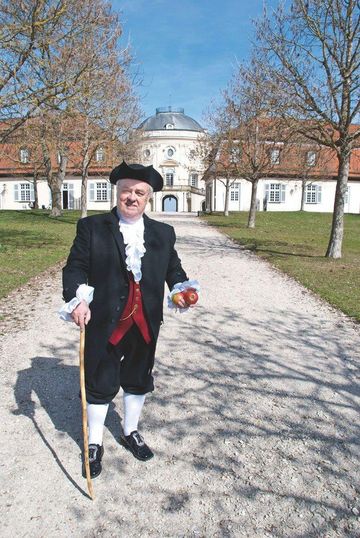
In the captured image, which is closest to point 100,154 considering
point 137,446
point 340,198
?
point 340,198

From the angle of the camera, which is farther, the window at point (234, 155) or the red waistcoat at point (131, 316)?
the window at point (234, 155)

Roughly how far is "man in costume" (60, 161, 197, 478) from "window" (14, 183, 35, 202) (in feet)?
167

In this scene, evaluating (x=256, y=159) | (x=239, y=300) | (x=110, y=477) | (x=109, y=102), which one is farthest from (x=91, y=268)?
(x=256, y=159)

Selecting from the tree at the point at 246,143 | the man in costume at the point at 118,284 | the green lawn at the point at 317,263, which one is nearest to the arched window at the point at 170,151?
the tree at the point at 246,143

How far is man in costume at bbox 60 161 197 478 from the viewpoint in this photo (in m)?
2.86

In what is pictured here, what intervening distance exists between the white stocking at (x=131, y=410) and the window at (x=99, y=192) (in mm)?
48265

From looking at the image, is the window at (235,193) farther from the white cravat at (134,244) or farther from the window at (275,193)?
the white cravat at (134,244)

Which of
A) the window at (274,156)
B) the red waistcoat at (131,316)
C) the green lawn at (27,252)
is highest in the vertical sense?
the window at (274,156)

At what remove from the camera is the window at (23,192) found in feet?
165

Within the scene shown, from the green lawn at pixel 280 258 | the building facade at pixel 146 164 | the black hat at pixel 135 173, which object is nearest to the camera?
the black hat at pixel 135 173

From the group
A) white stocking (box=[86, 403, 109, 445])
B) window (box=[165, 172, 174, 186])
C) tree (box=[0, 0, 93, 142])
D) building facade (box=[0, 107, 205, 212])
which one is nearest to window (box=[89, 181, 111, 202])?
building facade (box=[0, 107, 205, 212])

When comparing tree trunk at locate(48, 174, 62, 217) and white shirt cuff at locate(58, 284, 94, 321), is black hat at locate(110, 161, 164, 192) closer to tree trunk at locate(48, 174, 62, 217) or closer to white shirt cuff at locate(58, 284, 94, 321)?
white shirt cuff at locate(58, 284, 94, 321)

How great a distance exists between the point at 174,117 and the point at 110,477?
76.7 meters

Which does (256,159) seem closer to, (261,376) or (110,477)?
(261,376)
